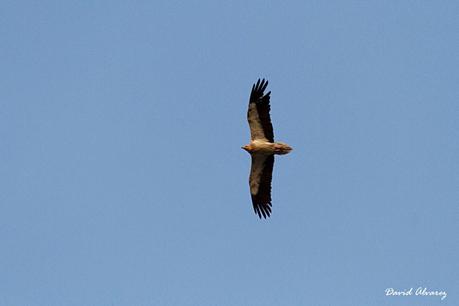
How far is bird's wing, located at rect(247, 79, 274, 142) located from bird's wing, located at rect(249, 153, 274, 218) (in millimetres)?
1623

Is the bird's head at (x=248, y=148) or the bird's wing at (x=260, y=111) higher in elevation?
the bird's wing at (x=260, y=111)

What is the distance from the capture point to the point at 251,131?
47000 mm

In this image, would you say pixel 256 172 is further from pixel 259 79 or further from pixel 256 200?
pixel 259 79

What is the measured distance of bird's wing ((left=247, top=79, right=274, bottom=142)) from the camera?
46.4 meters

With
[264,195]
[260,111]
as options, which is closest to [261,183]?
[264,195]

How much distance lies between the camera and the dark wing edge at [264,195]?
158 ft

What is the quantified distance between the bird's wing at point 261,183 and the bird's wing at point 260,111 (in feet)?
5.33

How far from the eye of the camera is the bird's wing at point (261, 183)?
157 feet

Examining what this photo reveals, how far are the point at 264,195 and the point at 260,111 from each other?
15.0ft

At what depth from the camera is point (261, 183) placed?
159ft

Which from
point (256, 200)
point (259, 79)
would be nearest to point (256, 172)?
point (256, 200)

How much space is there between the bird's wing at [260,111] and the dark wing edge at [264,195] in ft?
6.84

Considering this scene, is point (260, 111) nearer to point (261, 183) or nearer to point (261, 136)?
point (261, 136)

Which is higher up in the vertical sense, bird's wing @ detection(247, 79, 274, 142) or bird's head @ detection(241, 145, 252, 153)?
bird's wing @ detection(247, 79, 274, 142)
